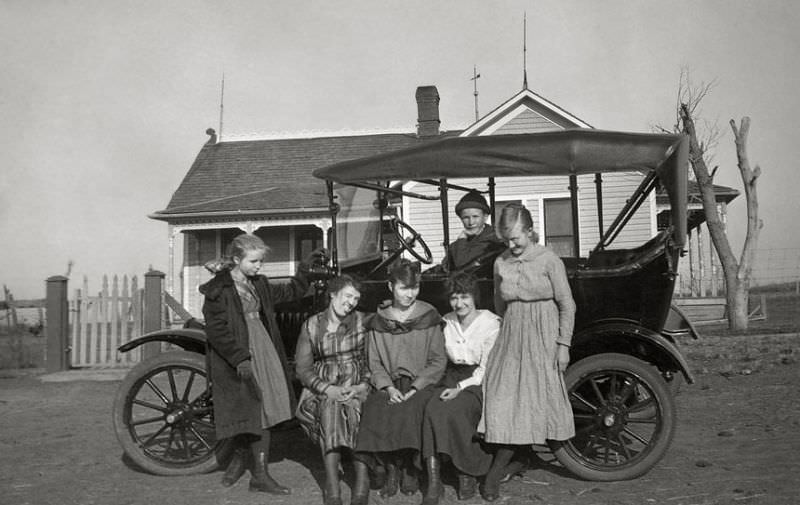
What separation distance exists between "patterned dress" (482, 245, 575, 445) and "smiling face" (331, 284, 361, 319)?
0.86 meters

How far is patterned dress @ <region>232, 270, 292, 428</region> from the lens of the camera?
4.06m

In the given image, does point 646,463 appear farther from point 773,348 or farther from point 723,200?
point 723,200

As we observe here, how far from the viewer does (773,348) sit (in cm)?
987

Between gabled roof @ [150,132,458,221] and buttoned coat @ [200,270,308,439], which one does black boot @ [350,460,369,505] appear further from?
gabled roof @ [150,132,458,221]

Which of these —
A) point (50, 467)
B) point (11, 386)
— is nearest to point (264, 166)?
point (11, 386)

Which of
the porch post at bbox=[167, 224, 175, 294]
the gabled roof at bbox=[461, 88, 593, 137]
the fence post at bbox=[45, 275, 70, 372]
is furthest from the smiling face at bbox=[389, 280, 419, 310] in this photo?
the porch post at bbox=[167, 224, 175, 294]

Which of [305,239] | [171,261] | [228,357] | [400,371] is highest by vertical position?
[305,239]

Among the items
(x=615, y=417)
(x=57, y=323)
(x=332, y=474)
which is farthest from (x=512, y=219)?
(x=57, y=323)

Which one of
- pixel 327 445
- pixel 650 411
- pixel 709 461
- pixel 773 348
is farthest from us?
pixel 773 348

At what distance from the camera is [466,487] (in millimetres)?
3715

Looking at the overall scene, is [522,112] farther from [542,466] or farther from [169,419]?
[169,419]

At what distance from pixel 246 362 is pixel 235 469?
28.6 inches

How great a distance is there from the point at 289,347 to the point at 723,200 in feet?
51.8

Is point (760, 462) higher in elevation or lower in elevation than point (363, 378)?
→ lower
